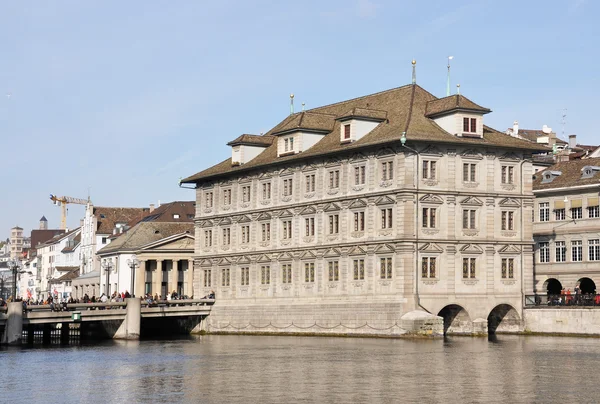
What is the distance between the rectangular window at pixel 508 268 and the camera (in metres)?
88.6

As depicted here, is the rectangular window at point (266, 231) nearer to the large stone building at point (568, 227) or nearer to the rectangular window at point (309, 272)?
the rectangular window at point (309, 272)

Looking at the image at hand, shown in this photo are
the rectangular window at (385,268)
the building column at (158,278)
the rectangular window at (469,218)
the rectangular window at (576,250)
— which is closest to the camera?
the rectangular window at (385,268)

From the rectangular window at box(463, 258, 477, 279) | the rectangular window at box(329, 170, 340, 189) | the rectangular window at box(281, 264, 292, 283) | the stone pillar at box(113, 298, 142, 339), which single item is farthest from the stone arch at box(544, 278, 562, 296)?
the stone pillar at box(113, 298, 142, 339)

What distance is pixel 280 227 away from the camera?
97438mm

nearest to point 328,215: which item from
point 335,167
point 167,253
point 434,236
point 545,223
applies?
point 335,167

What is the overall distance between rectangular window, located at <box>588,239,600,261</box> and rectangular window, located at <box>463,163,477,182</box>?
15193 mm

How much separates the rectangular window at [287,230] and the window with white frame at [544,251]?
70.7 ft

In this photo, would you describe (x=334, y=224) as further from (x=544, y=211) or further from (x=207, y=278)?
(x=544, y=211)

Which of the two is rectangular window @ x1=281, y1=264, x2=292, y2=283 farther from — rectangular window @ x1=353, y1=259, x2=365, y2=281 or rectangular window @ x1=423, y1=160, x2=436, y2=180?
rectangular window @ x1=423, y1=160, x2=436, y2=180

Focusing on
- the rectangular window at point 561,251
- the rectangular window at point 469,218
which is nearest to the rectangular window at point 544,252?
the rectangular window at point 561,251

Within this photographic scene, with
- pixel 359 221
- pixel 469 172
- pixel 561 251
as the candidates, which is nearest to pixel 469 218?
pixel 469 172

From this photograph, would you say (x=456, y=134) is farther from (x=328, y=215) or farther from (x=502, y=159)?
(x=328, y=215)

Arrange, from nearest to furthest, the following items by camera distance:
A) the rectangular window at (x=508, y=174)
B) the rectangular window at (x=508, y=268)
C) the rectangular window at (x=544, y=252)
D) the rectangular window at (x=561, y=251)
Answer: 1. the rectangular window at (x=508, y=268)
2. the rectangular window at (x=508, y=174)
3. the rectangular window at (x=561, y=251)
4. the rectangular window at (x=544, y=252)

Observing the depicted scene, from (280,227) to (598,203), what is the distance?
969 inches
